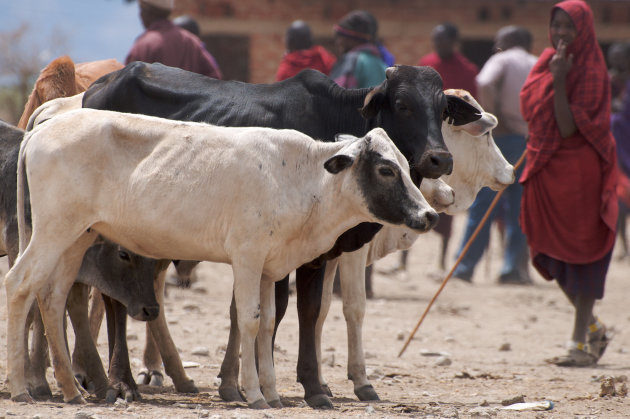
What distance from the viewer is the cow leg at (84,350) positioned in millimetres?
5742

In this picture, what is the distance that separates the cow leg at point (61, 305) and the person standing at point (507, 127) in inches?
280

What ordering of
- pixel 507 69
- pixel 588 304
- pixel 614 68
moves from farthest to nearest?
pixel 614 68
pixel 507 69
pixel 588 304

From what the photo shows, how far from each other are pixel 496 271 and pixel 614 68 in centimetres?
391

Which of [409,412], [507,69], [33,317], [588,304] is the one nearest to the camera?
[409,412]

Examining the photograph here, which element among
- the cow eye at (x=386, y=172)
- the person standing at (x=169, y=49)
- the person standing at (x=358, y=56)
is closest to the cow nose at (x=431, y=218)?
the cow eye at (x=386, y=172)

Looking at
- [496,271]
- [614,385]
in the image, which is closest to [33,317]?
[614,385]

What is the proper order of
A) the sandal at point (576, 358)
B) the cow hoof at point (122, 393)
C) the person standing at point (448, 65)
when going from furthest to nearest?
the person standing at point (448, 65)
the sandal at point (576, 358)
the cow hoof at point (122, 393)

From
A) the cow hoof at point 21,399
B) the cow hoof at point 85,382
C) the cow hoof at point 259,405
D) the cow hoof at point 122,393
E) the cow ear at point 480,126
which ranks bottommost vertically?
the cow hoof at point 85,382

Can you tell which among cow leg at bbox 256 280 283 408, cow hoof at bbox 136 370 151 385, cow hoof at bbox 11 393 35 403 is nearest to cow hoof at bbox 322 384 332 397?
cow leg at bbox 256 280 283 408

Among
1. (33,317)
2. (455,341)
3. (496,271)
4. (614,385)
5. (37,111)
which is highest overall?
(37,111)

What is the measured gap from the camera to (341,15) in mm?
18359

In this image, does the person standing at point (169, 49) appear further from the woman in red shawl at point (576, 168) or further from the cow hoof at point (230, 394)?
the cow hoof at point (230, 394)

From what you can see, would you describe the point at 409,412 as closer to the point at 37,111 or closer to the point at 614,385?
the point at 614,385

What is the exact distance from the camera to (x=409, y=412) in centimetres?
561
